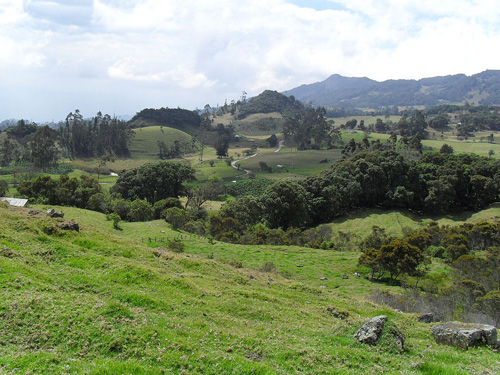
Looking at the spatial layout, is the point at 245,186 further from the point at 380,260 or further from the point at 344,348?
the point at 344,348

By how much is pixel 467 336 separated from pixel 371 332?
3.92 meters

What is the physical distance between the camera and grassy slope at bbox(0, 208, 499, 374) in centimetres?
1041

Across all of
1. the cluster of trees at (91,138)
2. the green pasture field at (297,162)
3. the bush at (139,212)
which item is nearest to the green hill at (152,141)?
the cluster of trees at (91,138)

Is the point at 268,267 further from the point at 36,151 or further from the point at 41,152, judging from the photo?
the point at 36,151

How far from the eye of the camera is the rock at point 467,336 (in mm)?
12992

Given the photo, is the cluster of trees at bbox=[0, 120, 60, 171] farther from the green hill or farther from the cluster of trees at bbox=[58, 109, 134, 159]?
the green hill

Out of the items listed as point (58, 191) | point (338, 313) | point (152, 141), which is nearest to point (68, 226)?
point (338, 313)

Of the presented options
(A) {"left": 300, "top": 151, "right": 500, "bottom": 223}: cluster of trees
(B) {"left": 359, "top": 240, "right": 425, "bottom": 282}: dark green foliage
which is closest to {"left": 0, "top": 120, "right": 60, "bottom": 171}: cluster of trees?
(A) {"left": 300, "top": 151, "right": 500, "bottom": 223}: cluster of trees

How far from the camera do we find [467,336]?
42.8ft

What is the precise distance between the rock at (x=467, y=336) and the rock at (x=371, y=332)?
2.94 m

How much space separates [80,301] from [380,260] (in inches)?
1019

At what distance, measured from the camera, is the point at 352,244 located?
162ft

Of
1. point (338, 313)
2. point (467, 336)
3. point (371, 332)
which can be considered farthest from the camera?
point (338, 313)

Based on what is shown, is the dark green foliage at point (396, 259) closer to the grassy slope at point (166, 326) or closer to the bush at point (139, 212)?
the grassy slope at point (166, 326)
